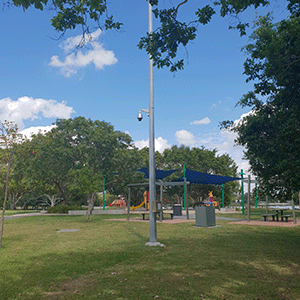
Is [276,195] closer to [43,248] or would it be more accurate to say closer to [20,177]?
[43,248]

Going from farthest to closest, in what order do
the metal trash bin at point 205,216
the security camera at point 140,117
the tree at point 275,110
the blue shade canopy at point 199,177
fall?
the blue shade canopy at point 199,177 < the metal trash bin at point 205,216 < the security camera at point 140,117 < the tree at point 275,110

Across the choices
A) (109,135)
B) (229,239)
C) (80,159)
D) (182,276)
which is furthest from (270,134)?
(80,159)

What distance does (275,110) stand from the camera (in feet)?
30.9

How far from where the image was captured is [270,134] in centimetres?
970

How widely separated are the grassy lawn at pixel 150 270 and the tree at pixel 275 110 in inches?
90.1

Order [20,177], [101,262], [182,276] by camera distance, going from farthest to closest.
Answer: [20,177], [101,262], [182,276]

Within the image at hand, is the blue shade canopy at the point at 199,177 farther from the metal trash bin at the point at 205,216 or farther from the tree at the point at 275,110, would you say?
the tree at the point at 275,110

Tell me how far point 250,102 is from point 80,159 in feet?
63.4

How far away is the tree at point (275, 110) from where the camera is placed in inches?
319

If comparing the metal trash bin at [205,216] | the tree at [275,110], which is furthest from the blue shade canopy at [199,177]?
the tree at [275,110]

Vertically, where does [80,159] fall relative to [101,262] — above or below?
above

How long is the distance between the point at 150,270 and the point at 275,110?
6288 mm

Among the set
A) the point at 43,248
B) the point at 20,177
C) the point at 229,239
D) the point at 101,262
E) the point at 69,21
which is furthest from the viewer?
the point at 20,177

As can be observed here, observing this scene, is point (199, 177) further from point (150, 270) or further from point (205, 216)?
point (150, 270)
